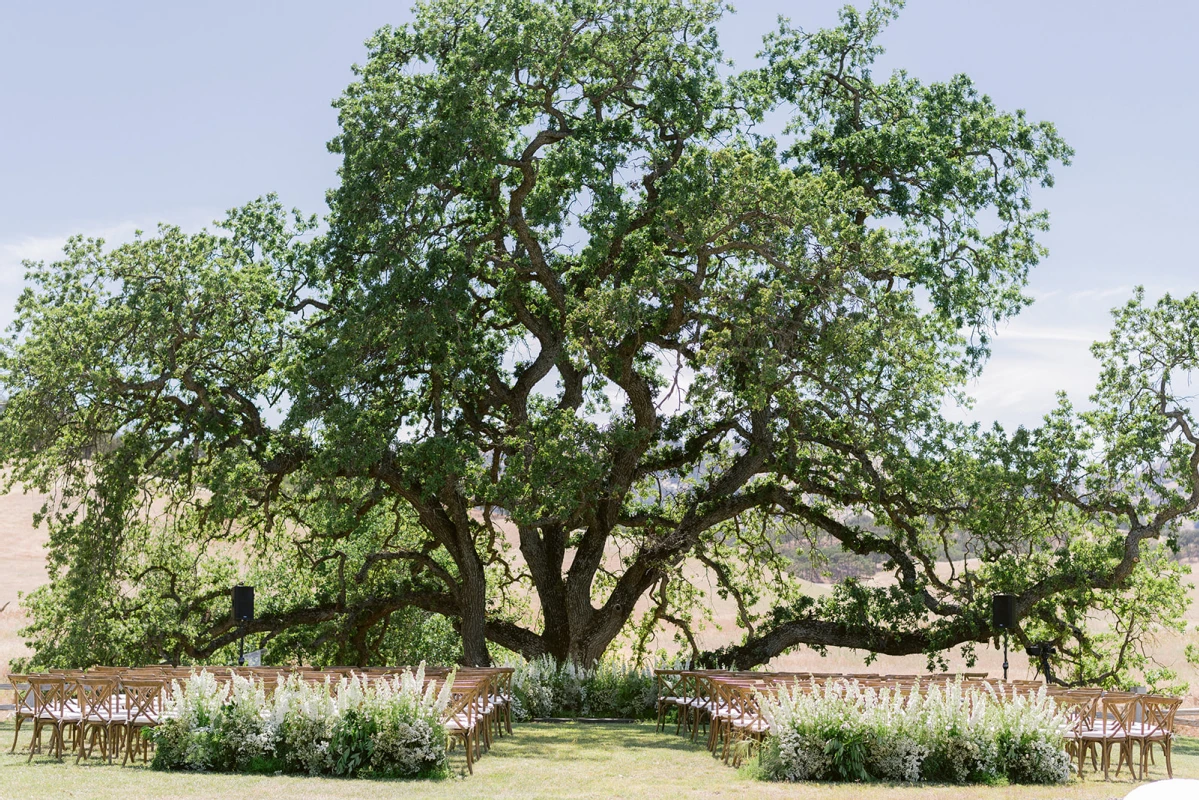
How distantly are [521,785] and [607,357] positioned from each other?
9.10 metres

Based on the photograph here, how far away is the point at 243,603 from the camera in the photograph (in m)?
17.8

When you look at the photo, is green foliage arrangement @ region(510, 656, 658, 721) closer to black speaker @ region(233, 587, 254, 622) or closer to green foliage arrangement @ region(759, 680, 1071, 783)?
black speaker @ region(233, 587, 254, 622)

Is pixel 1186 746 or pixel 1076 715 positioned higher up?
pixel 1076 715

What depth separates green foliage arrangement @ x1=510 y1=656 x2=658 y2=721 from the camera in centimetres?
1792

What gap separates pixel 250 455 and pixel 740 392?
Result: 330 inches

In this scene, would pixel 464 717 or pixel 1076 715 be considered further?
pixel 1076 715

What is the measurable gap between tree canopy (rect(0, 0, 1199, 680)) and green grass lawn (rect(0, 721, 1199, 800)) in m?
6.38

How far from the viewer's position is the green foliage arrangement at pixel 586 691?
1792 centimetres

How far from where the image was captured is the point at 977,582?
63.0 feet

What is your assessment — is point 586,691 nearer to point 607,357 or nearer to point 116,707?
point 607,357

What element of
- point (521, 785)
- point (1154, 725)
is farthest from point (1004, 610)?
point (521, 785)

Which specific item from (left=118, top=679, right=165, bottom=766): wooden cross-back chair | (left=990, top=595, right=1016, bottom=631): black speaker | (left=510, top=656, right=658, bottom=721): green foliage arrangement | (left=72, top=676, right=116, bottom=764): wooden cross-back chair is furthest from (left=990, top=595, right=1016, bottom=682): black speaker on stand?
(left=72, top=676, right=116, bottom=764): wooden cross-back chair

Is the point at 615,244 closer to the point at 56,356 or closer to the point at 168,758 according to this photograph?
the point at 56,356

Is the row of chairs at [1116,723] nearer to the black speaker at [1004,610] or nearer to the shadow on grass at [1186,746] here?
the shadow on grass at [1186,746]
